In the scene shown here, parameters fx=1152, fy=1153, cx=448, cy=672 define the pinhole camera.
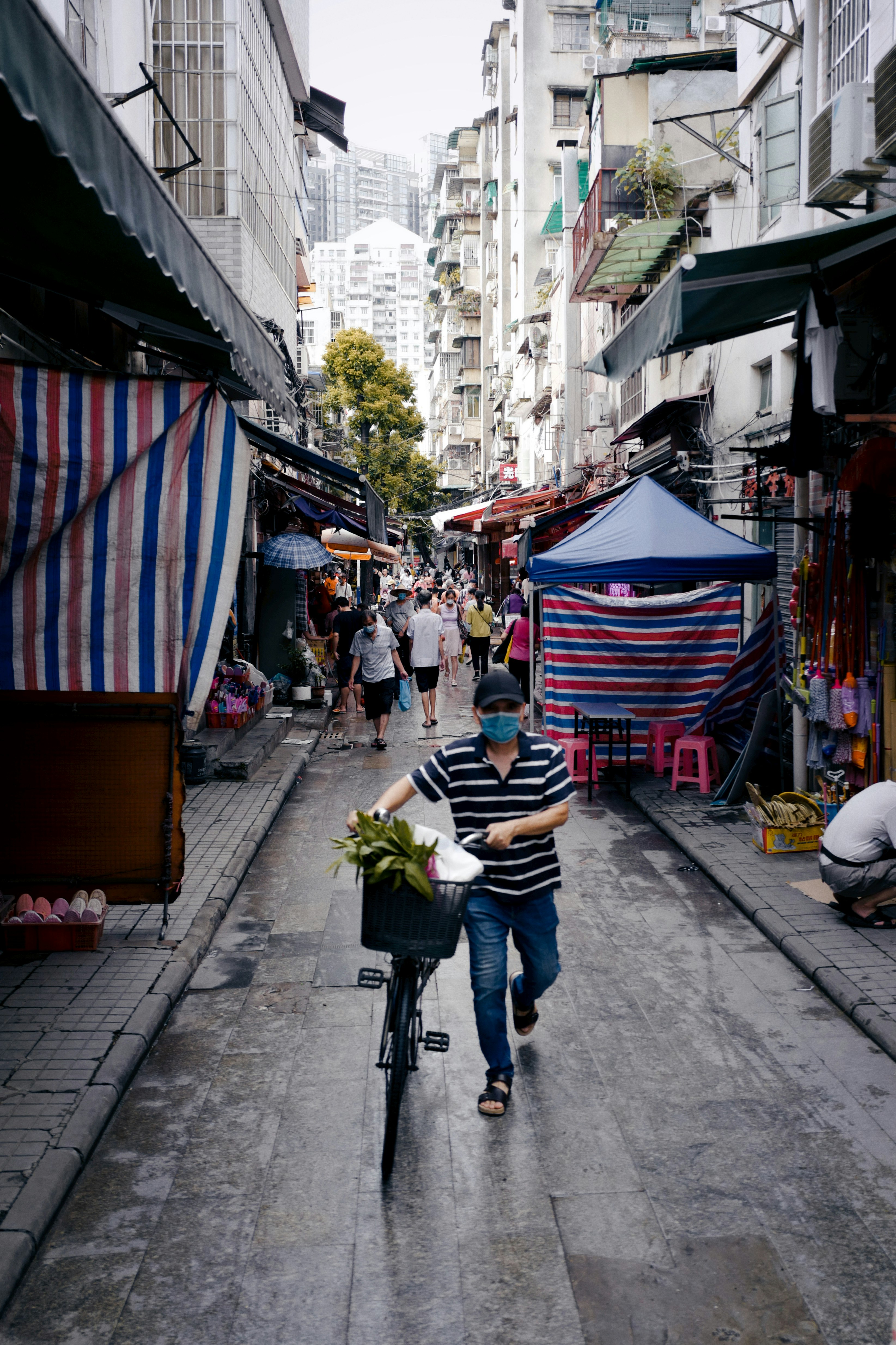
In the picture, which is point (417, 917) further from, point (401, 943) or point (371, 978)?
point (371, 978)

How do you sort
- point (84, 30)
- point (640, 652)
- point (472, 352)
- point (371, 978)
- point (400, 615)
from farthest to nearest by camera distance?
point (472, 352) → point (400, 615) → point (640, 652) → point (84, 30) → point (371, 978)

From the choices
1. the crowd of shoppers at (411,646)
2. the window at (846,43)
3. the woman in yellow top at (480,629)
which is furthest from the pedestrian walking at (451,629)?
the window at (846,43)

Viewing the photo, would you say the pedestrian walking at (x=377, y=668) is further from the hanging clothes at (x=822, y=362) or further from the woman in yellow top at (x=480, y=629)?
the hanging clothes at (x=822, y=362)

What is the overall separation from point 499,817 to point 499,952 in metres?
0.57

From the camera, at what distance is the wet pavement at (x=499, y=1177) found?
3615 millimetres

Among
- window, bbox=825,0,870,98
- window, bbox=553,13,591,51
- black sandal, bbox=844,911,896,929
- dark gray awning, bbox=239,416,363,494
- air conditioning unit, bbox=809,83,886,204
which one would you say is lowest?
black sandal, bbox=844,911,896,929

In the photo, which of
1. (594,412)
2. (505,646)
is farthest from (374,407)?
(505,646)

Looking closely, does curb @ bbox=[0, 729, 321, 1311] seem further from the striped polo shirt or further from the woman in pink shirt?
the woman in pink shirt

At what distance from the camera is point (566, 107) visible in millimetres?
44250

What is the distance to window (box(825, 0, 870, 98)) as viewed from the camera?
961 centimetres

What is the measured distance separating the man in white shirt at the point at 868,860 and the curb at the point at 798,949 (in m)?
0.44

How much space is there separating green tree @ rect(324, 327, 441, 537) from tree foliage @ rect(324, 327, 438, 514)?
0.03m

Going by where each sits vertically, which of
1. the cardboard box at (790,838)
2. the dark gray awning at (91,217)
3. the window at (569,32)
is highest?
the window at (569,32)

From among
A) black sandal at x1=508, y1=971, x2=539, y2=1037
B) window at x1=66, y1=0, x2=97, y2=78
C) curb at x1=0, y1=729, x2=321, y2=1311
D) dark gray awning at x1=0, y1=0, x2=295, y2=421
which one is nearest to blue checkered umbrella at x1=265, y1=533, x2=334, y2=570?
window at x1=66, y1=0, x2=97, y2=78
